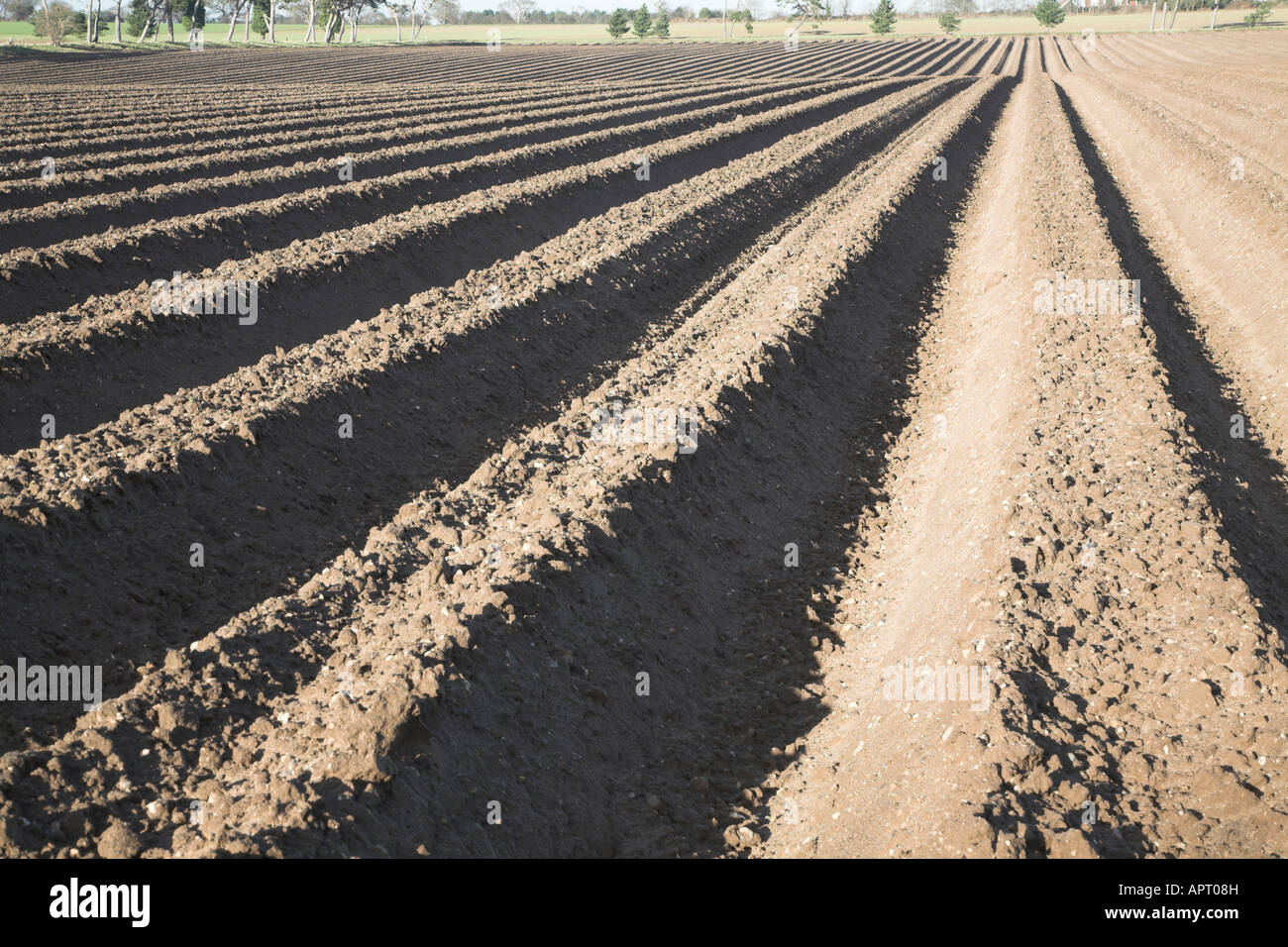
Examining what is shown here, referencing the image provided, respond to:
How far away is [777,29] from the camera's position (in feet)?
367

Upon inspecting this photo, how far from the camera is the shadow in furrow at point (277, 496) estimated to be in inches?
229

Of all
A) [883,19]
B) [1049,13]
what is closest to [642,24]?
[883,19]

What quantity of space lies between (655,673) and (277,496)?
11.7 ft

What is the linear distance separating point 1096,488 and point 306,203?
12.6 metres

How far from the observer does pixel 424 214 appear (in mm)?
14547

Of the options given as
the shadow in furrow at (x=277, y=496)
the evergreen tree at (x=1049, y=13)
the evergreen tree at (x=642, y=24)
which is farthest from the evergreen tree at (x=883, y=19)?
the shadow in furrow at (x=277, y=496)

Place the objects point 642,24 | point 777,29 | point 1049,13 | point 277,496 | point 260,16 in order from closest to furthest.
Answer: point 277,496 < point 260,16 < point 1049,13 < point 642,24 < point 777,29

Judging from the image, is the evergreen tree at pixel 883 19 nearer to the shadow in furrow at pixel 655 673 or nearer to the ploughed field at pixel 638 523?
the ploughed field at pixel 638 523

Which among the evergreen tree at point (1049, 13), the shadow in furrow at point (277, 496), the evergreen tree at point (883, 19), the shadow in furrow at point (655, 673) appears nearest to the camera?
the shadow in furrow at point (655, 673)

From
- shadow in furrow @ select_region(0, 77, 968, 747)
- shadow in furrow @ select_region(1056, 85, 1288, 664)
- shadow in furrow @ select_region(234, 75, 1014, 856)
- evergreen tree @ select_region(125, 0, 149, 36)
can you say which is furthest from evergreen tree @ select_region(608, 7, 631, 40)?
shadow in furrow @ select_region(234, 75, 1014, 856)

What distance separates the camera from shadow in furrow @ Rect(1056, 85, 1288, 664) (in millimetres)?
6262

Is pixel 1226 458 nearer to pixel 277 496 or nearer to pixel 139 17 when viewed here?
pixel 277 496

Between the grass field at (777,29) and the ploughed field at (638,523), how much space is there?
8551cm

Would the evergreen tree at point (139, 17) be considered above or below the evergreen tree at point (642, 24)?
below
